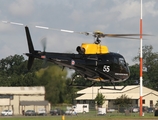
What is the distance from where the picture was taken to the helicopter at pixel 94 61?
129 ft

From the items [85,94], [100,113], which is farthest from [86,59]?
[85,94]

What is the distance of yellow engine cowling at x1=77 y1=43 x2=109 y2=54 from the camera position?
42438mm

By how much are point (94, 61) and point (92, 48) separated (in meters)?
1.20

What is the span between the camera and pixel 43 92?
3531cm

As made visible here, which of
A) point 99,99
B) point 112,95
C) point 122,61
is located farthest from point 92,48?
point 112,95

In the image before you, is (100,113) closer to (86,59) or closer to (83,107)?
(83,107)

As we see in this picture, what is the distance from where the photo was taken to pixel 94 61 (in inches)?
1703

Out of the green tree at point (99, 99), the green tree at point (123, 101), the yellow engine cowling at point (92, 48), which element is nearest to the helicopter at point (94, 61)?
the yellow engine cowling at point (92, 48)

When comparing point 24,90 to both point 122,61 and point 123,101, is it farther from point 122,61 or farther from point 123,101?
point 123,101

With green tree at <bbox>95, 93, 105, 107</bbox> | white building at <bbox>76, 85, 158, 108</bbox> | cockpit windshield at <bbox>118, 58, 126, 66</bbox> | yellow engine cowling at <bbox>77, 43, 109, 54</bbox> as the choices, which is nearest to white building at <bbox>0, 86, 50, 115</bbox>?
yellow engine cowling at <bbox>77, 43, 109, 54</bbox>

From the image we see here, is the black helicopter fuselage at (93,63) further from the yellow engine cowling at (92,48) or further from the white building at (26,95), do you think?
the white building at (26,95)

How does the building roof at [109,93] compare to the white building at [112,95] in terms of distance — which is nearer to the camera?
the building roof at [109,93]

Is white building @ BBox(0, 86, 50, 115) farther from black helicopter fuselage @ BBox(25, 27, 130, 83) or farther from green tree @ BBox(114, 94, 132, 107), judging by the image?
green tree @ BBox(114, 94, 132, 107)

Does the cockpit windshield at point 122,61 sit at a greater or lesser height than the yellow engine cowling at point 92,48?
lesser
